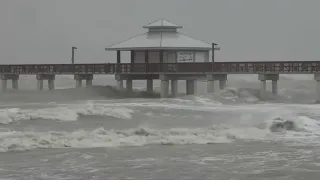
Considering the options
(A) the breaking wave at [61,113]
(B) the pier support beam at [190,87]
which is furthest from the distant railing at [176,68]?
(A) the breaking wave at [61,113]

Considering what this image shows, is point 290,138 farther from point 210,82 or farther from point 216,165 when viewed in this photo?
point 210,82

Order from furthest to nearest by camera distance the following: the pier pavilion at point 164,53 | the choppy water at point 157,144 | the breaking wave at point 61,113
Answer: the pier pavilion at point 164,53
the breaking wave at point 61,113
the choppy water at point 157,144

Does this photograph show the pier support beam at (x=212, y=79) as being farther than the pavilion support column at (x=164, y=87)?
No

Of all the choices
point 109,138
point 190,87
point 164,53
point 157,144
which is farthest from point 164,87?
point 157,144

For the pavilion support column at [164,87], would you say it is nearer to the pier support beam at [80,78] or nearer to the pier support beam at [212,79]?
the pier support beam at [212,79]

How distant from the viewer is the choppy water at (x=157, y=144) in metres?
14.5

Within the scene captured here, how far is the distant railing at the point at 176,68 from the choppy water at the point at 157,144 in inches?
326

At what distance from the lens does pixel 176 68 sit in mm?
44656

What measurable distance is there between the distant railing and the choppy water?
828 centimetres

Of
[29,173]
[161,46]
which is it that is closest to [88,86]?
[161,46]

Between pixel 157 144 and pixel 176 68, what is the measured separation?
25.1 m

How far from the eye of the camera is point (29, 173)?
14.1 meters

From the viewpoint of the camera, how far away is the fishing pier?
133ft

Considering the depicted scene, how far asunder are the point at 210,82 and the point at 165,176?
1149 inches
